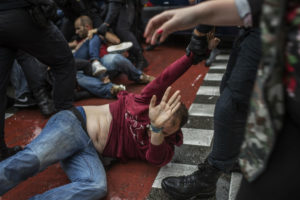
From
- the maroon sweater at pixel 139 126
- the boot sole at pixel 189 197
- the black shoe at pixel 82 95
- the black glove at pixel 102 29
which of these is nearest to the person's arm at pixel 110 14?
the black glove at pixel 102 29

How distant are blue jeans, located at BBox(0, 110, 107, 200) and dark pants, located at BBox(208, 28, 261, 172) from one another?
0.73m

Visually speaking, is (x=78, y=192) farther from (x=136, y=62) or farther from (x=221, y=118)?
(x=136, y=62)

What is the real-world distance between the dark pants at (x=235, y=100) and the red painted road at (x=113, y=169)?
22.3 inches

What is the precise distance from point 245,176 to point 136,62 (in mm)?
3198

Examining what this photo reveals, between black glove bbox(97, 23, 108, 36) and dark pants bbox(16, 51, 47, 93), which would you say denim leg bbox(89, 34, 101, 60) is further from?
dark pants bbox(16, 51, 47, 93)

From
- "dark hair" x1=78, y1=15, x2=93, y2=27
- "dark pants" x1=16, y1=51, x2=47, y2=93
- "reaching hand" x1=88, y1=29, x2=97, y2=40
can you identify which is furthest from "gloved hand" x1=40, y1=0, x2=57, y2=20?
"dark hair" x1=78, y1=15, x2=93, y2=27

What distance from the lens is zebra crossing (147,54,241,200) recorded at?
1.61 m

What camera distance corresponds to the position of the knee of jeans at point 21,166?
1.45 meters

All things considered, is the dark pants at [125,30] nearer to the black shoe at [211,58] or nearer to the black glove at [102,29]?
the black glove at [102,29]

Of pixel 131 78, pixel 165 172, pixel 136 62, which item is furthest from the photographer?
pixel 136 62

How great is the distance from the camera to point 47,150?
5.06 ft

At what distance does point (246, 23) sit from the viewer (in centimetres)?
Result: 84

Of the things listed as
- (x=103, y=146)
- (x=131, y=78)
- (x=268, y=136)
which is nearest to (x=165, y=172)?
(x=103, y=146)

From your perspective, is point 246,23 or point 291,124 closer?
point 291,124
